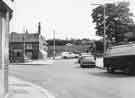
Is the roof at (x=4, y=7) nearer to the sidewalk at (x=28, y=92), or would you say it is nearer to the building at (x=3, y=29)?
the building at (x=3, y=29)

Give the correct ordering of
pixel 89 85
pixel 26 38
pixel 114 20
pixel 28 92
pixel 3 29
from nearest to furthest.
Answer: pixel 3 29 < pixel 28 92 < pixel 89 85 < pixel 114 20 < pixel 26 38

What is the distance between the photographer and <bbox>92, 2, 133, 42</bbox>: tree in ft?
223

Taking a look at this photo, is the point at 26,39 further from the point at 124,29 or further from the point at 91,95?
the point at 91,95

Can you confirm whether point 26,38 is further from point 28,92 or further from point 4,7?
point 4,7

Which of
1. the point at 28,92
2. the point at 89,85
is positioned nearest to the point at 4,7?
the point at 28,92

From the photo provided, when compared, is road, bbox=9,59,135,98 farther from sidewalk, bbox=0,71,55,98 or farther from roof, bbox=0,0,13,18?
roof, bbox=0,0,13,18

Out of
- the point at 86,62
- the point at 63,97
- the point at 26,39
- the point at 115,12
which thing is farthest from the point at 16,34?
the point at 63,97

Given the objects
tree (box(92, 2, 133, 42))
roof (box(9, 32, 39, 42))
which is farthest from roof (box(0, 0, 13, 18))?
roof (box(9, 32, 39, 42))

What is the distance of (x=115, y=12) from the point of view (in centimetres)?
7031

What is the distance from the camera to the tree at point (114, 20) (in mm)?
67944

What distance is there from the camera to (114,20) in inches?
2756

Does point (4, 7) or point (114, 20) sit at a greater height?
point (114, 20)

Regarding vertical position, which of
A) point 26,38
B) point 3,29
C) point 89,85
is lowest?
point 89,85

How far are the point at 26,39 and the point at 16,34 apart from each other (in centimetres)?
603
